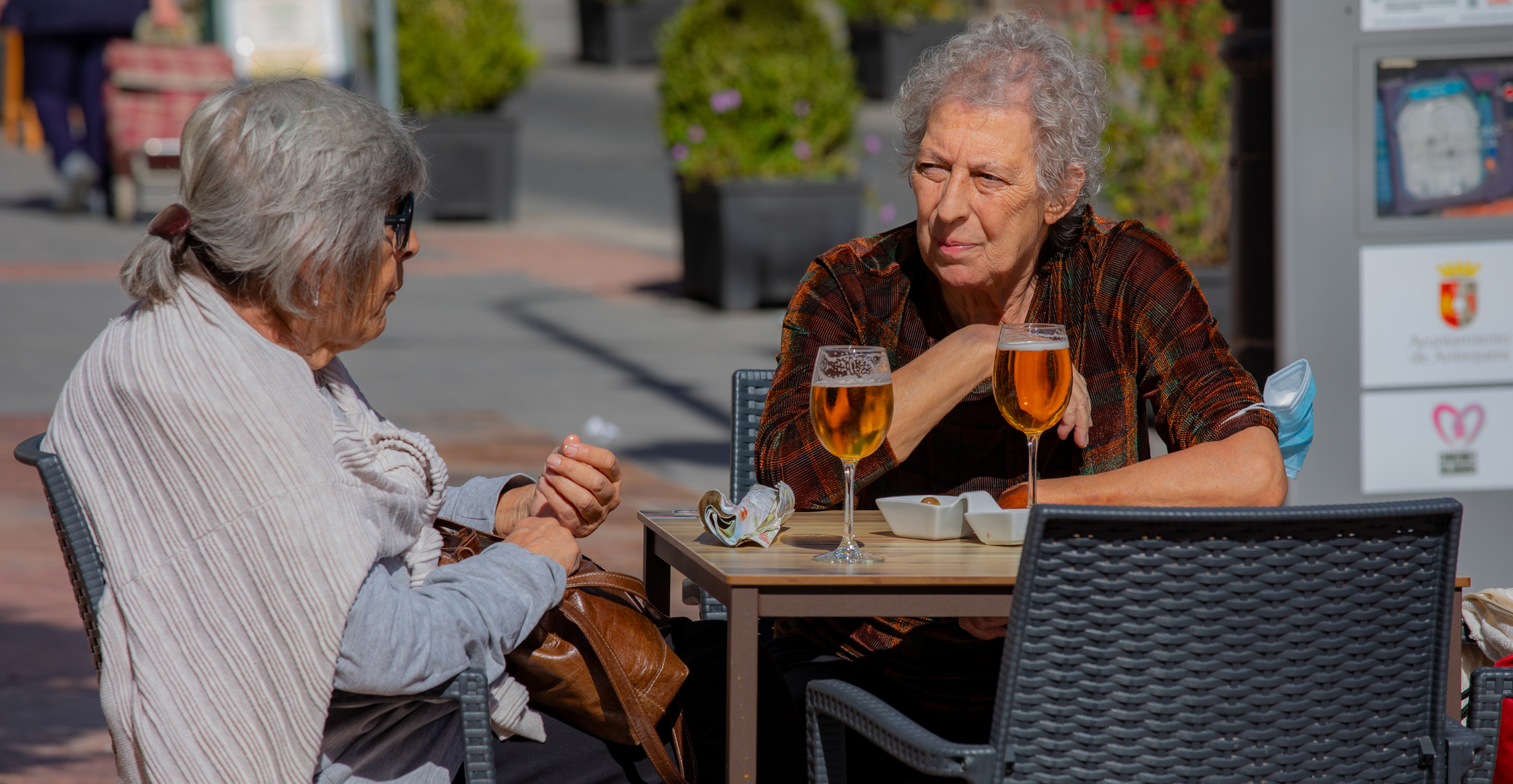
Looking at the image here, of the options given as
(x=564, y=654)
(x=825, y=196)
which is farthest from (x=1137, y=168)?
(x=564, y=654)

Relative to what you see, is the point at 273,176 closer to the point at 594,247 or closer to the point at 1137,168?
the point at 1137,168

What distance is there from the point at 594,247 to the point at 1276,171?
9586 mm

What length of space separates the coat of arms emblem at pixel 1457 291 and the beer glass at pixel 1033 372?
8.31 feet

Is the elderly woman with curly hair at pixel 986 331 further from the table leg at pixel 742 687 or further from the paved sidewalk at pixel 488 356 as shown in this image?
the paved sidewalk at pixel 488 356

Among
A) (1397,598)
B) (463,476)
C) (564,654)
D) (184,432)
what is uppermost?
(184,432)

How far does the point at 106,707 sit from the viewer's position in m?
2.01

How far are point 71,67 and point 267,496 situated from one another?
13.4 metres

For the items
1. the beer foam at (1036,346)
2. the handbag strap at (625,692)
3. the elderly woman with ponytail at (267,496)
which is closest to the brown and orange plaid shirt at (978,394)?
the beer foam at (1036,346)

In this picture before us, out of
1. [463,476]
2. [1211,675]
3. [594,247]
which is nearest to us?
[1211,675]

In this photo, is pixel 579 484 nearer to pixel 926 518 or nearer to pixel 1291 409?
pixel 926 518

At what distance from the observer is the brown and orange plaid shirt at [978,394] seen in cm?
251

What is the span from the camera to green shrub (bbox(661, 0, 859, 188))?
1061 cm

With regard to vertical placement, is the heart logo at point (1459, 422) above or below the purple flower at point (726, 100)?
below

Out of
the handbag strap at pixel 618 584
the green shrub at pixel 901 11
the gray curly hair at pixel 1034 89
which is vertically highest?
the green shrub at pixel 901 11
